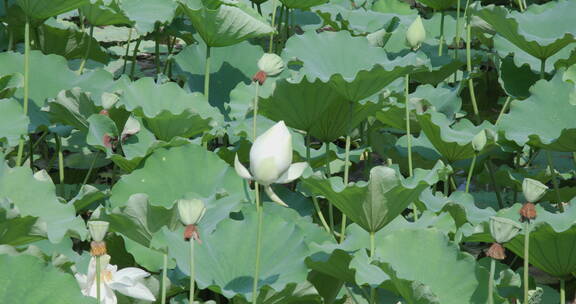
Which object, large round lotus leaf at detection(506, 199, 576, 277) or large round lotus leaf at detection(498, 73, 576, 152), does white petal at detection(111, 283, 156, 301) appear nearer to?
large round lotus leaf at detection(506, 199, 576, 277)

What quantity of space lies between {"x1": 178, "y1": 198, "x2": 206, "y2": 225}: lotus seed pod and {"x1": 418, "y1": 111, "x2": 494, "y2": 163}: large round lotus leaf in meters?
0.85

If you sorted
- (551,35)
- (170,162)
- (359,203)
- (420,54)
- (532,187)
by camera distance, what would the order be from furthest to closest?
(551,35), (420,54), (170,162), (359,203), (532,187)

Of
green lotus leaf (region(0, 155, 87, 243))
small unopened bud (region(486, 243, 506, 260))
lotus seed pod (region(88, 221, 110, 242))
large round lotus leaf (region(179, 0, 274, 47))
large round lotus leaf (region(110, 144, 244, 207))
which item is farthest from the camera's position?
large round lotus leaf (region(179, 0, 274, 47))

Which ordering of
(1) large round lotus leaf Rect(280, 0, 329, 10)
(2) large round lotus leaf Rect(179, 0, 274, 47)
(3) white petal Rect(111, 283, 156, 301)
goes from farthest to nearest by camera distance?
(1) large round lotus leaf Rect(280, 0, 329, 10) → (2) large round lotus leaf Rect(179, 0, 274, 47) → (3) white petal Rect(111, 283, 156, 301)

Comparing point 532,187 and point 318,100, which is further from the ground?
point 532,187

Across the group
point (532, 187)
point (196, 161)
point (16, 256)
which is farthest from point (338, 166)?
point (16, 256)

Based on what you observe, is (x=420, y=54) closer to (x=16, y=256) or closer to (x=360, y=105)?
(x=360, y=105)

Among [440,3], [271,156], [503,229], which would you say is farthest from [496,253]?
[440,3]

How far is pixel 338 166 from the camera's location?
8.22ft

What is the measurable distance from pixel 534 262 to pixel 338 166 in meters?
0.88

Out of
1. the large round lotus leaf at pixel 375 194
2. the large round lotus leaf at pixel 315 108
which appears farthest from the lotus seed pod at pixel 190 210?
the large round lotus leaf at pixel 315 108

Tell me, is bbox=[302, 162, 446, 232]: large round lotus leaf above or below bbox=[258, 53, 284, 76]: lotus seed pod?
below

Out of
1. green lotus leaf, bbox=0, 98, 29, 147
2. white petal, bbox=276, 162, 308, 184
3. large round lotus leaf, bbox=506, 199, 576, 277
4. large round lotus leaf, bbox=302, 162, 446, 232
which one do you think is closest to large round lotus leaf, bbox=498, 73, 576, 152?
large round lotus leaf, bbox=506, 199, 576, 277

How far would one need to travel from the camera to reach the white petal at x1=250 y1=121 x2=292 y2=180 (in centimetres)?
121
